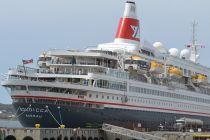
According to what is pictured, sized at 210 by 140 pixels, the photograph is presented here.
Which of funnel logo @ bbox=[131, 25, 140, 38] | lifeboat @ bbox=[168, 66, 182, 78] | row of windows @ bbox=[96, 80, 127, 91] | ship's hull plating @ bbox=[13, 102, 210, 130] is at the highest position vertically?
funnel logo @ bbox=[131, 25, 140, 38]

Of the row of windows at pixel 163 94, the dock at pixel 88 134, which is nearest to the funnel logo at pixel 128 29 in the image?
the row of windows at pixel 163 94

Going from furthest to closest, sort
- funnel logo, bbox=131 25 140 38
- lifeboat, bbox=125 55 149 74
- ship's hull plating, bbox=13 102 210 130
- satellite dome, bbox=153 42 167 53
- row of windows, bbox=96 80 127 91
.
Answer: satellite dome, bbox=153 42 167 53
funnel logo, bbox=131 25 140 38
lifeboat, bbox=125 55 149 74
row of windows, bbox=96 80 127 91
ship's hull plating, bbox=13 102 210 130

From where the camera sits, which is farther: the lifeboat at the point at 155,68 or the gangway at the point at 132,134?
the lifeboat at the point at 155,68

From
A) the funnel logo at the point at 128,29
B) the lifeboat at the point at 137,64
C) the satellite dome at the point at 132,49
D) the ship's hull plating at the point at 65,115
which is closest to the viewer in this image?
the ship's hull plating at the point at 65,115

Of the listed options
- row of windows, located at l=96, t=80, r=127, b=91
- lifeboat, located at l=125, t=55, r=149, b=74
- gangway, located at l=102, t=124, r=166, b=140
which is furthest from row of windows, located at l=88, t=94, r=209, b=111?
gangway, located at l=102, t=124, r=166, b=140

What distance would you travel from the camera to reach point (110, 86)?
249ft

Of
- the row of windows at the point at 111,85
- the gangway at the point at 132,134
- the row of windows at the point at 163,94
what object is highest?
the row of windows at the point at 111,85

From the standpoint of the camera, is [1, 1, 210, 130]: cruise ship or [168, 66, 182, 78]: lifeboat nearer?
[1, 1, 210, 130]: cruise ship

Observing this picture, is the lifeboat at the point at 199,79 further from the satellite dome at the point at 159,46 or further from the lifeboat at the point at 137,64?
the lifeboat at the point at 137,64

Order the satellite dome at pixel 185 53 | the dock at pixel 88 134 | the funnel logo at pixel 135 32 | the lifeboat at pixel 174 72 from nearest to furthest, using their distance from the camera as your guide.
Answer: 1. the dock at pixel 88 134
2. the funnel logo at pixel 135 32
3. the lifeboat at pixel 174 72
4. the satellite dome at pixel 185 53

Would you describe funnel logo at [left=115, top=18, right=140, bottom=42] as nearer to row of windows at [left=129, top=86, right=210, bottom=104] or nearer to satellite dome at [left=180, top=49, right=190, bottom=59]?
row of windows at [left=129, top=86, right=210, bottom=104]

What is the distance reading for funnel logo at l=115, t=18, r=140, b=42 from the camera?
296 feet

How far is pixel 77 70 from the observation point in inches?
2982

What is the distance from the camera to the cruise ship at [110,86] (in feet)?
226
